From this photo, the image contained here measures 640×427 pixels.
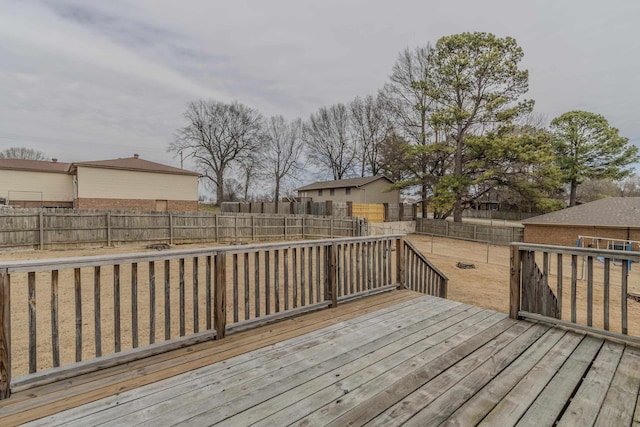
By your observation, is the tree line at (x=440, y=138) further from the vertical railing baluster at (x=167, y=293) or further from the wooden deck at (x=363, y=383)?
the vertical railing baluster at (x=167, y=293)

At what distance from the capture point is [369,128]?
101 feet

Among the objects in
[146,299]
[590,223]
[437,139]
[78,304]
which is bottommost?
[146,299]

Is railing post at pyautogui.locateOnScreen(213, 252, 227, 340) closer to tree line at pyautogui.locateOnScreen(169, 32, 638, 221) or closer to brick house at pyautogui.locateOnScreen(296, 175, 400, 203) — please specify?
tree line at pyautogui.locateOnScreen(169, 32, 638, 221)

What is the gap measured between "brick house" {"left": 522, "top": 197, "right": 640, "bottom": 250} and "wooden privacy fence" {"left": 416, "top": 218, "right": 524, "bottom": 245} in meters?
0.83

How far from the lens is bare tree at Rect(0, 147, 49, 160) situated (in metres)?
33.6

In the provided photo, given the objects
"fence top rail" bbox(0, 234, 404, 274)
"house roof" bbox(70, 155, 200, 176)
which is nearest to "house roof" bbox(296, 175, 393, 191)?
"house roof" bbox(70, 155, 200, 176)

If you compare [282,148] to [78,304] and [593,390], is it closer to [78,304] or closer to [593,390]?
[78,304]

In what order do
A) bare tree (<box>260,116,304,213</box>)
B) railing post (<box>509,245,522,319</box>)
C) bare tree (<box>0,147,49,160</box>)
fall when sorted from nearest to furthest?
railing post (<box>509,245,522,319</box>), bare tree (<box>260,116,304,213</box>), bare tree (<box>0,147,49,160</box>)

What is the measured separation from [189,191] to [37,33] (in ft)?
49.3

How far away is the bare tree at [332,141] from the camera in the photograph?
32.4 m

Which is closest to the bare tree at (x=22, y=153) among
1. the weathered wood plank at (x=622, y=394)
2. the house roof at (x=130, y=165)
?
the house roof at (x=130, y=165)

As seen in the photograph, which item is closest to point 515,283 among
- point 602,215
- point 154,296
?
point 154,296

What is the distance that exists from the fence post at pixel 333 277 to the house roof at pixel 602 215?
19.1 metres

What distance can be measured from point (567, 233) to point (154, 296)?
21508 millimetres
